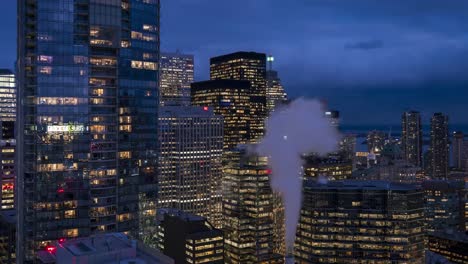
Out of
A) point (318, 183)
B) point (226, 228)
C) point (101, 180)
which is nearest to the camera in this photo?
point (101, 180)

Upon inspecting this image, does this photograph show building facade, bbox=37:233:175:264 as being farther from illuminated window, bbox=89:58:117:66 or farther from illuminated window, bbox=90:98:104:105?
illuminated window, bbox=89:58:117:66

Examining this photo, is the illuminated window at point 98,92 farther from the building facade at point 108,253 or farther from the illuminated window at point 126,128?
the building facade at point 108,253

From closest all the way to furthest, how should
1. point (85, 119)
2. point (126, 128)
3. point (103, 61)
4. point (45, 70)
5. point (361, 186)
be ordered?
point (45, 70)
point (85, 119)
point (103, 61)
point (126, 128)
point (361, 186)

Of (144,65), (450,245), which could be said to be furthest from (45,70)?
(450,245)

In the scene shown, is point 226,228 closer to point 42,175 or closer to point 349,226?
point 349,226

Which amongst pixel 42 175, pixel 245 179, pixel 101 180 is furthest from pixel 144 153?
pixel 245 179

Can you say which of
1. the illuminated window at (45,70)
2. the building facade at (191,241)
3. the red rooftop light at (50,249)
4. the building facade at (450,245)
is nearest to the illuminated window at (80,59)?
the illuminated window at (45,70)

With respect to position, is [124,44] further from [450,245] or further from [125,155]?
[450,245]
